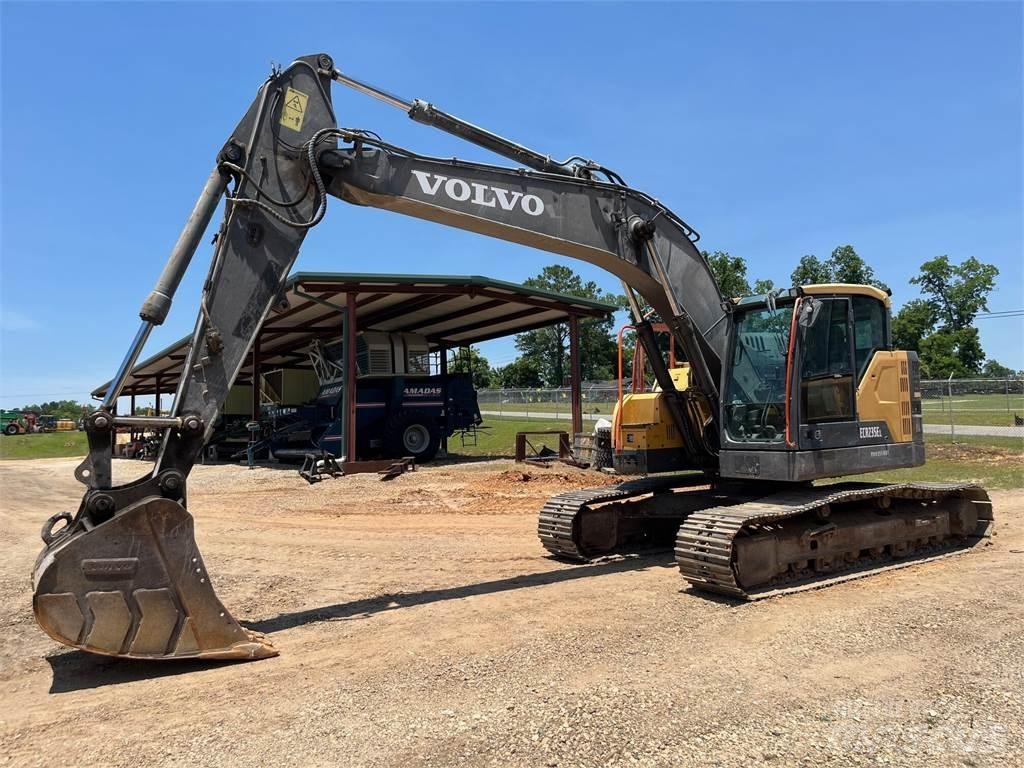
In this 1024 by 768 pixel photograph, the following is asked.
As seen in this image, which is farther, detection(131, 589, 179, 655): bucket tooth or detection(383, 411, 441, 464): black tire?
detection(383, 411, 441, 464): black tire

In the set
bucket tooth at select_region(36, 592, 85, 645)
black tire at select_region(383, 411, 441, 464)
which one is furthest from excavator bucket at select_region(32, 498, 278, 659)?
black tire at select_region(383, 411, 441, 464)

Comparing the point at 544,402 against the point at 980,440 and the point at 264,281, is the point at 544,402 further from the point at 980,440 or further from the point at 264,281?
the point at 264,281

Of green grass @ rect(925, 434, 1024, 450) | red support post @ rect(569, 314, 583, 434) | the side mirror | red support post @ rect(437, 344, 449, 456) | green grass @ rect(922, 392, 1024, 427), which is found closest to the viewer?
the side mirror

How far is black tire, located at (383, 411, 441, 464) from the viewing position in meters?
22.5

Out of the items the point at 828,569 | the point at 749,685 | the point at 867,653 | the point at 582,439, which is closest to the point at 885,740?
the point at 749,685

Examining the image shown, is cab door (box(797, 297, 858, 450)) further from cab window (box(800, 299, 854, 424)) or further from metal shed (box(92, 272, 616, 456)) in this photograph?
metal shed (box(92, 272, 616, 456))

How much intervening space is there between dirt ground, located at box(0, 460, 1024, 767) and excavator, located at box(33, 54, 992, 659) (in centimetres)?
46

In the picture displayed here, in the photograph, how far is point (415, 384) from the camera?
76.0ft

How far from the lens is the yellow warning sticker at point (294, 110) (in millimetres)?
6445

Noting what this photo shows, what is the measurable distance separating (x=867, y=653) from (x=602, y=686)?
2.06 m

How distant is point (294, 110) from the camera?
21.3 feet

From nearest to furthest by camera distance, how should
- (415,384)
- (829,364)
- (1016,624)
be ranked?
(1016,624)
(829,364)
(415,384)

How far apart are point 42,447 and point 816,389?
50.7 meters

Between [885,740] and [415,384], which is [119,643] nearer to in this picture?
[885,740]
